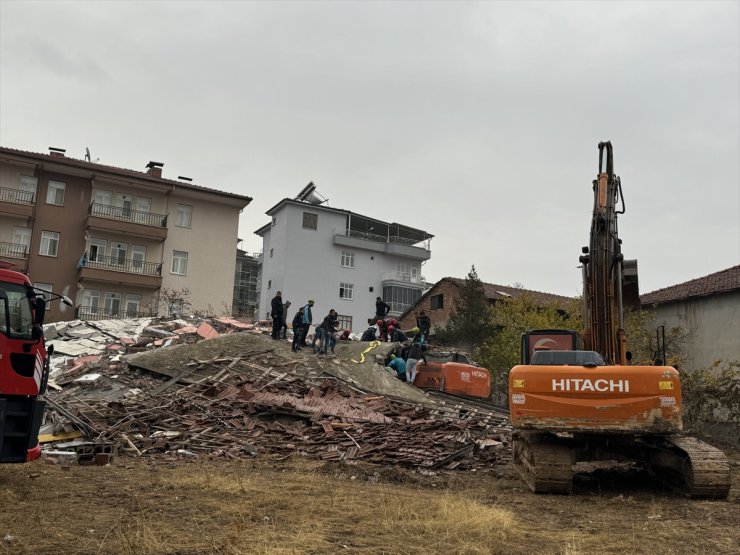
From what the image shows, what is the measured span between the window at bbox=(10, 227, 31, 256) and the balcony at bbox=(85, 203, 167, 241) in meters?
3.55

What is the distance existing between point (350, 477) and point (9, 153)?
1421 inches

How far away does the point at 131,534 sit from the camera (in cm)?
612

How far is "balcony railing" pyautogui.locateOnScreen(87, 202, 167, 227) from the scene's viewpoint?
4109 centimetres

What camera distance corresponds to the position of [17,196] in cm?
3922

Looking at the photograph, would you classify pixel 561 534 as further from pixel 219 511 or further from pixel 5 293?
pixel 5 293

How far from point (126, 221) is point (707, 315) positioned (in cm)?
3384

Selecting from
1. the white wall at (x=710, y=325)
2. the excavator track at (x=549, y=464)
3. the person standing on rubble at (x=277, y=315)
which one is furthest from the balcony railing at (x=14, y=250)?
the excavator track at (x=549, y=464)

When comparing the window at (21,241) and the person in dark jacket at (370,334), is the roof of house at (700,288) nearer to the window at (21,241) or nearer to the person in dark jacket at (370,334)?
the person in dark jacket at (370,334)

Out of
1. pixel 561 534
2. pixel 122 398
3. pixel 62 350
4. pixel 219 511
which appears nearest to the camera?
pixel 561 534

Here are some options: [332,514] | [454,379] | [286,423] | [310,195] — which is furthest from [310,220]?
[332,514]

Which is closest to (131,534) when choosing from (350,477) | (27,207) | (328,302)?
(350,477)

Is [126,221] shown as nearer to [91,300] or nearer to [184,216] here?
[184,216]

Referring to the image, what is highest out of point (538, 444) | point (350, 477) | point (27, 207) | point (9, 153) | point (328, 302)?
point (9, 153)

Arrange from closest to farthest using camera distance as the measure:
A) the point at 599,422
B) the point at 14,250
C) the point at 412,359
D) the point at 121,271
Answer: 1. the point at 599,422
2. the point at 412,359
3. the point at 14,250
4. the point at 121,271
